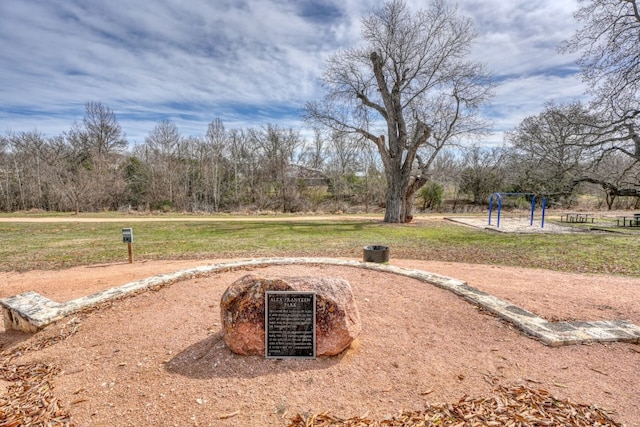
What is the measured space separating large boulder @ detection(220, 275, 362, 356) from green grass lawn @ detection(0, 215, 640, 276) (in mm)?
5557

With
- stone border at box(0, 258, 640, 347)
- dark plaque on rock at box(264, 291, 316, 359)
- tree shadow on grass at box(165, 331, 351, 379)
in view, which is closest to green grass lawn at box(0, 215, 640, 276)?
stone border at box(0, 258, 640, 347)

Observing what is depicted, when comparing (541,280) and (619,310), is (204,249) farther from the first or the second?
(619,310)

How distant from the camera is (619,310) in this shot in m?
4.36

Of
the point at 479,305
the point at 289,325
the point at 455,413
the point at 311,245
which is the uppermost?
the point at 289,325

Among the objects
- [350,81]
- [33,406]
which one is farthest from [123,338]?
[350,81]

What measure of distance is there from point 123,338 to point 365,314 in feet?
8.57

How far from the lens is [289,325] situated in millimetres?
2834

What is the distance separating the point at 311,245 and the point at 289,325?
706 cm

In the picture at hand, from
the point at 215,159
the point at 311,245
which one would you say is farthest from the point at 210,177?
the point at 311,245

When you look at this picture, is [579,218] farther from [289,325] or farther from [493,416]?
[289,325]

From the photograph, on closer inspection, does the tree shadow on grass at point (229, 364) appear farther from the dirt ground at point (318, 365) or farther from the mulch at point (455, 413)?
the mulch at point (455, 413)

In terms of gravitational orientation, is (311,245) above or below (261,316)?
below

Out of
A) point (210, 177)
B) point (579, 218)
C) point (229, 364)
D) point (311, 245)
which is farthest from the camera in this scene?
point (210, 177)

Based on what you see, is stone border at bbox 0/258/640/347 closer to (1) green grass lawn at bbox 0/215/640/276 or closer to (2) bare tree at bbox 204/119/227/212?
(1) green grass lawn at bbox 0/215/640/276
